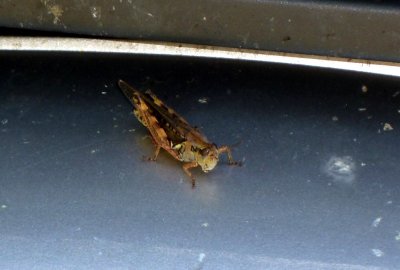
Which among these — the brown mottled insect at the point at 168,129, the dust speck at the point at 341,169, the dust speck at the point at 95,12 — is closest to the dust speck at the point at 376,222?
the dust speck at the point at 341,169

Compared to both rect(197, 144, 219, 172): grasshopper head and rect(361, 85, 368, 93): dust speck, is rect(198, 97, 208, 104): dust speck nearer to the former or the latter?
rect(197, 144, 219, 172): grasshopper head

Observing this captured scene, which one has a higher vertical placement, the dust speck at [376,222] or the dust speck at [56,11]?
the dust speck at [56,11]

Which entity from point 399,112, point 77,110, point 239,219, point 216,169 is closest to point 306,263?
point 239,219

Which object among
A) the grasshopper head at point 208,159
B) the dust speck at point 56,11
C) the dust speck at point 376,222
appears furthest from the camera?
the grasshopper head at point 208,159

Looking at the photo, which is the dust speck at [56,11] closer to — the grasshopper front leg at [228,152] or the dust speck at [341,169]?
the grasshopper front leg at [228,152]

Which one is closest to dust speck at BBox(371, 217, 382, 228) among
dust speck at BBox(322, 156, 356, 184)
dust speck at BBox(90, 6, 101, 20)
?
dust speck at BBox(322, 156, 356, 184)

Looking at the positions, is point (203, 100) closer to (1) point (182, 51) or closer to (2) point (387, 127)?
(1) point (182, 51)

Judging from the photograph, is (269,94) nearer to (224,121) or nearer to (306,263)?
(224,121)
